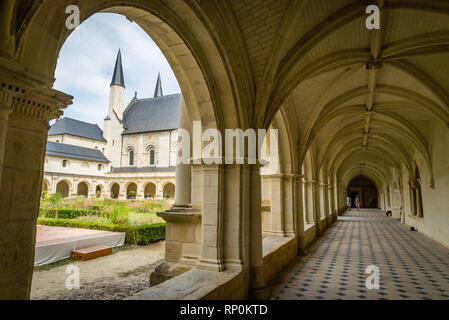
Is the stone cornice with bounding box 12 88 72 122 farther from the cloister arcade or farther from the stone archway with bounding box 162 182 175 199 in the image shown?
the stone archway with bounding box 162 182 175 199

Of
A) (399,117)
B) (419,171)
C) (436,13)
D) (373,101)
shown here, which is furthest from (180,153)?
(419,171)

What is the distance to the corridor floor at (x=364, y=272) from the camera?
418 centimetres

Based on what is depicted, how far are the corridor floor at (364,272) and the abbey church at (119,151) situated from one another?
2350 cm

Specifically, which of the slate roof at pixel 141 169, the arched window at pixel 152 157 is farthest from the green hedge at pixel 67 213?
the arched window at pixel 152 157

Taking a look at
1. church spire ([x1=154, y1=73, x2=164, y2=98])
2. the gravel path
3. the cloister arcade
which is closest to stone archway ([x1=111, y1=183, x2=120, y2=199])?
church spire ([x1=154, y1=73, x2=164, y2=98])

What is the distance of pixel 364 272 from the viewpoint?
5.39 meters

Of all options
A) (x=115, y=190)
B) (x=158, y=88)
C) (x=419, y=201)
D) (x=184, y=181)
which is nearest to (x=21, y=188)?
(x=184, y=181)

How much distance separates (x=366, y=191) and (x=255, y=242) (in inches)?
1388

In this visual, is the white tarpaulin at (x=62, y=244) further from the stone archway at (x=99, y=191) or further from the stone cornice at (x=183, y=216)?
the stone archway at (x=99, y=191)

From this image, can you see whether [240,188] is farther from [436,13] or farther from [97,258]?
[97,258]

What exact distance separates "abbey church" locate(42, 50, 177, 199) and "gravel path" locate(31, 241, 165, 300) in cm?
2191

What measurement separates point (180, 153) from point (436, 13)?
433 centimetres

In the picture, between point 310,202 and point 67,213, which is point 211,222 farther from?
point 67,213

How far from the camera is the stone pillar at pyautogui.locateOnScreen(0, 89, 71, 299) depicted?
1454 mm
